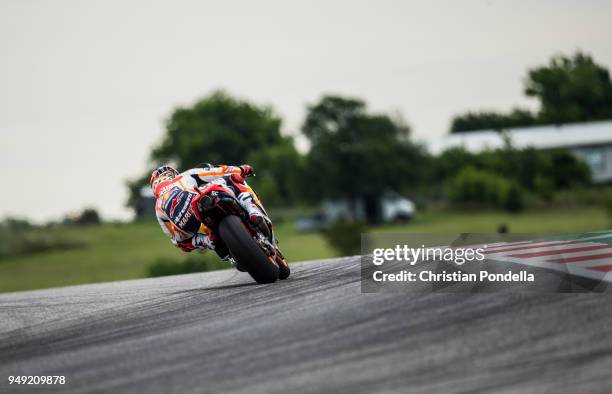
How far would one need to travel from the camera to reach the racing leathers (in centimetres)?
849

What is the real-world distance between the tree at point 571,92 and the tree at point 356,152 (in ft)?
73.0

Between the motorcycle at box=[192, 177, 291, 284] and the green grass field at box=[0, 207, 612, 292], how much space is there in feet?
93.9

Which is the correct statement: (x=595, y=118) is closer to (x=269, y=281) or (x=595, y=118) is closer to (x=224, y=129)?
(x=224, y=129)

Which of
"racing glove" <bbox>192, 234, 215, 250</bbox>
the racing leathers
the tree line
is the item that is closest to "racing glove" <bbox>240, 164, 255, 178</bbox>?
the racing leathers

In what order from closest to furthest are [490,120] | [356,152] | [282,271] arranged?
[282,271]
[356,152]
[490,120]

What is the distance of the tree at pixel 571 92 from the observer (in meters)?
78.6

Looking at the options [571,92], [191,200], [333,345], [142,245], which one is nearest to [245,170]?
[191,200]

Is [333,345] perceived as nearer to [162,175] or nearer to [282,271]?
[282,271]

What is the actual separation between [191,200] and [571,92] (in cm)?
7550

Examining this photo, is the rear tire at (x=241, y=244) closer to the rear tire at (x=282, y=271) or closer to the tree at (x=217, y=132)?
the rear tire at (x=282, y=271)

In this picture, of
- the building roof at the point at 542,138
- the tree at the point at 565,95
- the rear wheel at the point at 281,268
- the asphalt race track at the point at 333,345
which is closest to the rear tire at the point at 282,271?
the rear wheel at the point at 281,268

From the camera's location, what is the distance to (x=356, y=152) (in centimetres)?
5884

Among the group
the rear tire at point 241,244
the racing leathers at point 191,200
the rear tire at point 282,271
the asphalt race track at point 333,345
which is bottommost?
the asphalt race track at point 333,345

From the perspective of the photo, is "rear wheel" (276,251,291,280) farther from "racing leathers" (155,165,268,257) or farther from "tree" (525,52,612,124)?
"tree" (525,52,612,124)
